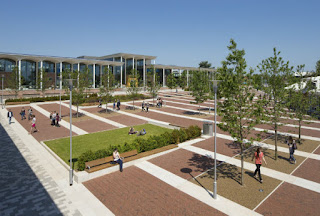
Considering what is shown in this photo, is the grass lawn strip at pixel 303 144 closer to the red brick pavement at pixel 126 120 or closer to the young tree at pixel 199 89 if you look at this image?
the red brick pavement at pixel 126 120

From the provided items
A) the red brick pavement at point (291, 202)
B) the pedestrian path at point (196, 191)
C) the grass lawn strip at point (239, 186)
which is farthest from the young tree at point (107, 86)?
the red brick pavement at point (291, 202)

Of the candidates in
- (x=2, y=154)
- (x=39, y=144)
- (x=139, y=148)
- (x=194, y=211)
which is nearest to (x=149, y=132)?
(x=139, y=148)

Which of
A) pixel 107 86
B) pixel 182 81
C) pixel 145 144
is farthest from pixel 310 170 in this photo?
pixel 182 81

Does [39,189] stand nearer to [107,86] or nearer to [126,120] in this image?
[126,120]

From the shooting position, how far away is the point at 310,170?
1247 cm

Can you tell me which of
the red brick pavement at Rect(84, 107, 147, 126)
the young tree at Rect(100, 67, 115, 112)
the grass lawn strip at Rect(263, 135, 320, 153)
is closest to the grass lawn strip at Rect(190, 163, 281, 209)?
the grass lawn strip at Rect(263, 135, 320, 153)

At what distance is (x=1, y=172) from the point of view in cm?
1210

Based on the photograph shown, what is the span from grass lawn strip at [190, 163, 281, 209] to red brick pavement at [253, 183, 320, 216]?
1.11 ft

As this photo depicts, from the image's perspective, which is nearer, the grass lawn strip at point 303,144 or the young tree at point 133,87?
the grass lawn strip at point 303,144

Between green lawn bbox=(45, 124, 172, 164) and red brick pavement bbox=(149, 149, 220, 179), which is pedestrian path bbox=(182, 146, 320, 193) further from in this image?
green lawn bbox=(45, 124, 172, 164)

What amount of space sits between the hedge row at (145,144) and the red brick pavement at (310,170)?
8.22 meters

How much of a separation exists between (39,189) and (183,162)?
317 inches

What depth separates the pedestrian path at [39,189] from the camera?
8.68m

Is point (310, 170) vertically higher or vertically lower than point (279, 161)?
lower
